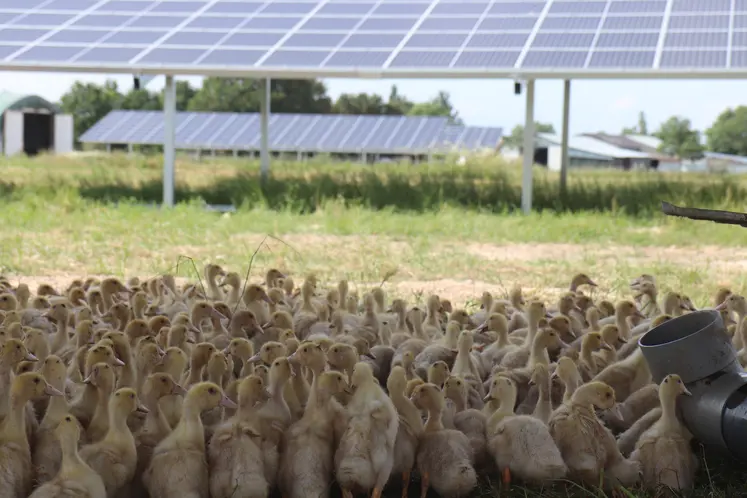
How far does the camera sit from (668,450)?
4785 mm

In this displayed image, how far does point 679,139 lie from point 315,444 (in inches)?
3408

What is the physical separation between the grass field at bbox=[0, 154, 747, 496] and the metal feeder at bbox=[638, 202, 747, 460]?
11.9 feet

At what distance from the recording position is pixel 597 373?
6066 millimetres

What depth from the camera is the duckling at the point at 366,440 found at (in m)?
4.39

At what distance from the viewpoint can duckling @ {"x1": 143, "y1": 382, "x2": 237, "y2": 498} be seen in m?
4.25

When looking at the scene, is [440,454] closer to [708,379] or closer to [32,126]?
[708,379]

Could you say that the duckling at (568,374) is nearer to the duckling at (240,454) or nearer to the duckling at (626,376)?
the duckling at (626,376)

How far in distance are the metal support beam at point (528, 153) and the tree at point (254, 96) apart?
4357cm

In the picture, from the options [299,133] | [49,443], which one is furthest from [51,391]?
[299,133]

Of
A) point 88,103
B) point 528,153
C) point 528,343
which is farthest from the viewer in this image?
point 88,103

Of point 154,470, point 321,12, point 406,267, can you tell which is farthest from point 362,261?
point 321,12

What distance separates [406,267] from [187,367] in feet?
20.0

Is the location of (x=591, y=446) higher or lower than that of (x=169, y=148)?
lower

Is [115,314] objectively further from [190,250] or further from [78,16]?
[78,16]
